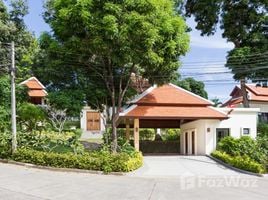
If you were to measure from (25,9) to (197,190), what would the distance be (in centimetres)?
2223

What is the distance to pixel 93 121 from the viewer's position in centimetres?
4259

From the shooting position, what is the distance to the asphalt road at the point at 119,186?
12.4 meters

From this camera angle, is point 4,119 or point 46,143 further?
point 4,119

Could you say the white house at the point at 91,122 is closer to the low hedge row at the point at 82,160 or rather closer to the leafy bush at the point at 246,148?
the leafy bush at the point at 246,148

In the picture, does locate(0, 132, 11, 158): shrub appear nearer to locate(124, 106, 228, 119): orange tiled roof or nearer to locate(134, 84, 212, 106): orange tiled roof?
locate(124, 106, 228, 119): orange tiled roof

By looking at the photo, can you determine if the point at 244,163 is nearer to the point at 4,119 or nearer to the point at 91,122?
the point at 4,119

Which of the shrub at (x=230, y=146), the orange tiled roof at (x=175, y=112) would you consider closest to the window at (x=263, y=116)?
the orange tiled roof at (x=175, y=112)

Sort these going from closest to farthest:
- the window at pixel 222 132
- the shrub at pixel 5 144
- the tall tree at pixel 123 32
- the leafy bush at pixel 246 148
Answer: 1. the shrub at pixel 5 144
2. the tall tree at pixel 123 32
3. the leafy bush at pixel 246 148
4. the window at pixel 222 132

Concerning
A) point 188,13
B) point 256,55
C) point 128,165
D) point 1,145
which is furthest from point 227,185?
point 188,13

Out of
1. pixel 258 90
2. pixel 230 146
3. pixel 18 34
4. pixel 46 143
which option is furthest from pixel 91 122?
pixel 46 143

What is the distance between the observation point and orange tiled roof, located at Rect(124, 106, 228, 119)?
25.0 meters

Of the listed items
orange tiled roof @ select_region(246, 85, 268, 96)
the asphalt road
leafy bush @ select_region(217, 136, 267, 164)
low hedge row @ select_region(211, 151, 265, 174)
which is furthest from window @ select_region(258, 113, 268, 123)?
the asphalt road

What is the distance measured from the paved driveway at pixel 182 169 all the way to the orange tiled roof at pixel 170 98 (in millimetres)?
4680

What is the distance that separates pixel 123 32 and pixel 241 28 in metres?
14.2
